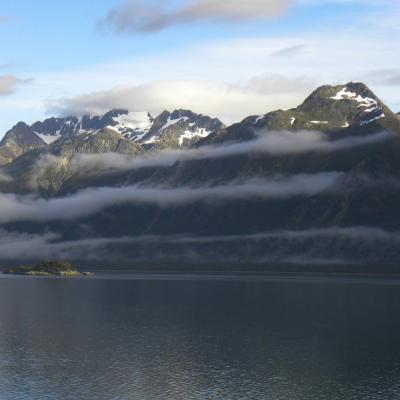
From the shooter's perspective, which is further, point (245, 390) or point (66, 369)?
point (66, 369)

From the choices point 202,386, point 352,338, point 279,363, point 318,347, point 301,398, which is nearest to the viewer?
point 301,398

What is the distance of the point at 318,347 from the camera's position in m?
175

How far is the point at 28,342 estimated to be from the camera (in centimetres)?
18175

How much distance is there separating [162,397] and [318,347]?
201 feet

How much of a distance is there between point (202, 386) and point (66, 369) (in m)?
29.3

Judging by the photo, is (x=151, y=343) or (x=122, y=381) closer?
(x=122, y=381)

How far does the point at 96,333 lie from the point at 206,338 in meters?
29.5

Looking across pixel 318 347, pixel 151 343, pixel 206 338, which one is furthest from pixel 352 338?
pixel 151 343

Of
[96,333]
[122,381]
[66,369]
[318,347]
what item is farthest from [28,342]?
[318,347]

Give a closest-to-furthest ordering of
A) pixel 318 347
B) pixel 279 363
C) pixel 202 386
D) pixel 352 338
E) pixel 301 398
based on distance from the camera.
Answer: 1. pixel 301 398
2. pixel 202 386
3. pixel 279 363
4. pixel 318 347
5. pixel 352 338

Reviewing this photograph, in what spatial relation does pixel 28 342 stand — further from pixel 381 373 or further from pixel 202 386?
pixel 381 373

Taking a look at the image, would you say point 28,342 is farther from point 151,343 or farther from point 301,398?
point 301,398

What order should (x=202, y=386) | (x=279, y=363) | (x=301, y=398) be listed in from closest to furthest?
(x=301, y=398)
(x=202, y=386)
(x=279, y=363)

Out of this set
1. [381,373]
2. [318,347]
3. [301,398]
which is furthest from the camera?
[318,347]
